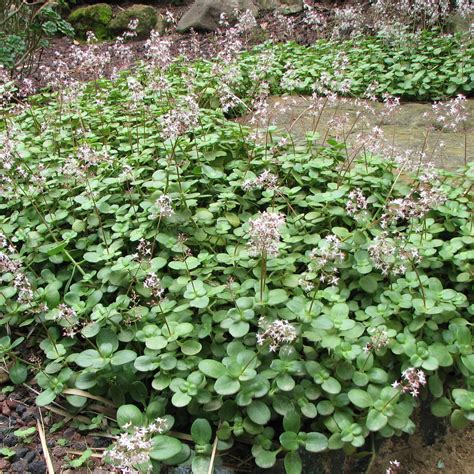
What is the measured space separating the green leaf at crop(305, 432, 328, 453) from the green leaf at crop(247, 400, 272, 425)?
0.17 metres

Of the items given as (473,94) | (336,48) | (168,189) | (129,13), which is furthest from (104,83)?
(129,13)

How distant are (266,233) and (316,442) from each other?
838 millimetres

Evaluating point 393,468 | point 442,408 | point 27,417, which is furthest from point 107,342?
point 442,408

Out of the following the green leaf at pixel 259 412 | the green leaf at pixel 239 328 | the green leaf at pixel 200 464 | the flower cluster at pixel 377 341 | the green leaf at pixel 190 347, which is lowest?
the green leaf at pixel 200 464

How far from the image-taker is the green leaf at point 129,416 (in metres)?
2.19

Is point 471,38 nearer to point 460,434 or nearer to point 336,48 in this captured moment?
point 336,48

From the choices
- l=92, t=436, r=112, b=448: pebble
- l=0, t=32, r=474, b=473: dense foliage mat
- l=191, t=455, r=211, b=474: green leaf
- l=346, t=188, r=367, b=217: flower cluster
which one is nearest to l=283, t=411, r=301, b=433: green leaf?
l=0, t=32, r=474, b=473: dense foliage mat

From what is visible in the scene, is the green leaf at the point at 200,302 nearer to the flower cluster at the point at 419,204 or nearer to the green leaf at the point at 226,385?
the green leaf at the point at 226,385

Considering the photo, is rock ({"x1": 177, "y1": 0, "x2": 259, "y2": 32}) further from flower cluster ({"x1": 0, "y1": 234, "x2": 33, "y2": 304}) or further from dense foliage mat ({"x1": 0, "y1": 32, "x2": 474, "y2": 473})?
flower cluster ({"x1": 0, "y1": 234, "x2": 33, "y2": 304})

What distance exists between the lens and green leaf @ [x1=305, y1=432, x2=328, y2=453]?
2.06 meters

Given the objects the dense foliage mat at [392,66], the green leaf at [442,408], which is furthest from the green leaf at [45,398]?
the dense foliage mat at [392,66]

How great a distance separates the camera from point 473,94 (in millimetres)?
5324

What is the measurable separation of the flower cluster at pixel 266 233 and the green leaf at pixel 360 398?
0.66 metres

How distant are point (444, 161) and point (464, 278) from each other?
134cm
